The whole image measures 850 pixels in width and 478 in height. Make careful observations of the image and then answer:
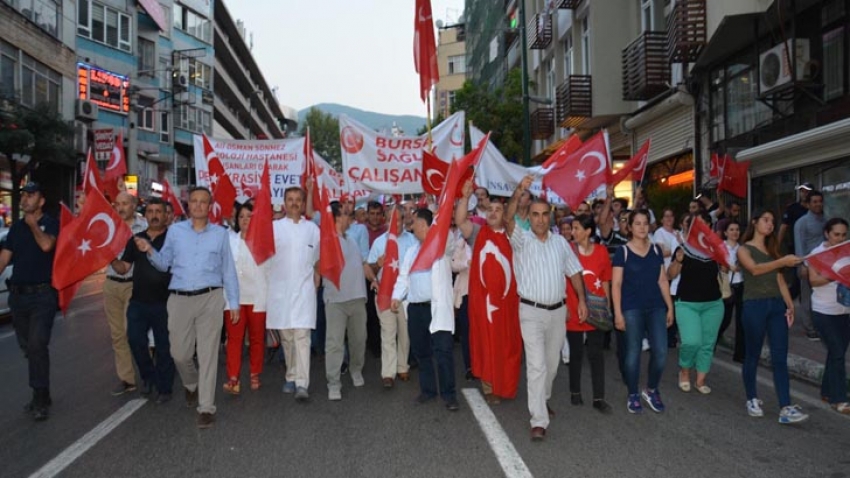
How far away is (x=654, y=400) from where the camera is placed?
6.29 meters

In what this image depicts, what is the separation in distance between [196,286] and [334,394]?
165cm

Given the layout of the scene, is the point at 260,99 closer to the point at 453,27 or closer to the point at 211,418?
the point at 453,27

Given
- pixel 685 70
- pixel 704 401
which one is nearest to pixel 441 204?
pixel 704 401

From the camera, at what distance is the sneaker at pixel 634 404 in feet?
20.3

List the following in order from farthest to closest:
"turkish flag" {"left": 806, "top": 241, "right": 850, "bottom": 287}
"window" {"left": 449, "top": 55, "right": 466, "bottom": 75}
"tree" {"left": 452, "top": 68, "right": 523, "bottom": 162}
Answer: "window" {"left": 449, "top": 55, "right": 466, "bottom": 75} → "tree" {"left": 452, "top": 68, "right": 523, "bottom": 162} → "turkish flag" {"left": 806, "top": 241, "right": 850, "bottom": 287}

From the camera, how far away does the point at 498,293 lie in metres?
6.45

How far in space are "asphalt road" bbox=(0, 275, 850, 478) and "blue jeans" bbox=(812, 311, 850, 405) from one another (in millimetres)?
231

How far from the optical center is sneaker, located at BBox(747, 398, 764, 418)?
19.7 ft

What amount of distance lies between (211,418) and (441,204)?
8.51ft

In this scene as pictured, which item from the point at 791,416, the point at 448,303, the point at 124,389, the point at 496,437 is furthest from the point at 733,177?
the point at 124,389

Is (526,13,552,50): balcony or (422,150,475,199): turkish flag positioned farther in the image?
(526,13,552,50): balcony

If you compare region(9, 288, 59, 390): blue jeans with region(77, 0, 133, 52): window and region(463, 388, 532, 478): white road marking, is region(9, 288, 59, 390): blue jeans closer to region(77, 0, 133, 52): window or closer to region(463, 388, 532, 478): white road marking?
region(463, 388, 532, 478): white road marking

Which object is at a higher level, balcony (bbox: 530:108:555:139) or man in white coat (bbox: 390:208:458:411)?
balcony (bbox: 530:108:555:139)

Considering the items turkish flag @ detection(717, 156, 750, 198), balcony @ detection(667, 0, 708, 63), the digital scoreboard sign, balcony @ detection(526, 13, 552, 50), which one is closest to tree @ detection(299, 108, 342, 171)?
the digital scoreboard sign
